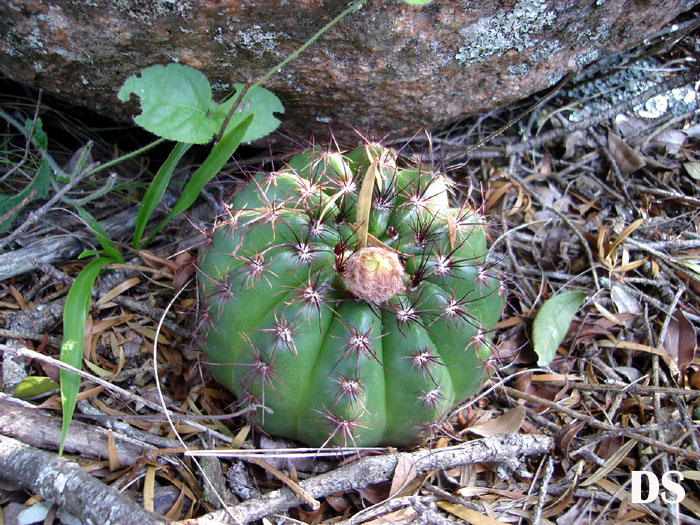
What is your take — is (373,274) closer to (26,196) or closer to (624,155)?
A: (26,196)

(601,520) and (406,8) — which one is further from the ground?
(406,8)

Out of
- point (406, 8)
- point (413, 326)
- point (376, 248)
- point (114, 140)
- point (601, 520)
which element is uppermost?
point (406, 8)

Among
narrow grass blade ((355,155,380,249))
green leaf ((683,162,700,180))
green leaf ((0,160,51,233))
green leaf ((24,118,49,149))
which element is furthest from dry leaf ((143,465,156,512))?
green leaf ((683,162,700,180))

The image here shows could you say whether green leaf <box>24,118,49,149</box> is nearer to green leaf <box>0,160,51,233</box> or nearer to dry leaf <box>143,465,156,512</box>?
green leaf <box>0,160,51,233</box>

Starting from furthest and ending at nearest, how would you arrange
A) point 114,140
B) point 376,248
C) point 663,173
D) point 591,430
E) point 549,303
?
point 663,173
point 114,140
point 549,303
point 591,430
point 376,248

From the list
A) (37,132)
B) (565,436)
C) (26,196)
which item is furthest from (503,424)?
(37,132)

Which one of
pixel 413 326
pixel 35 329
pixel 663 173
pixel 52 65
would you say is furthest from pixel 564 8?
pixel 35 329

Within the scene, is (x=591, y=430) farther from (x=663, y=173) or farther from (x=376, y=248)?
(x=663, y=173)

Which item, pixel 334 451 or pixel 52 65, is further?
pixel 52 65
